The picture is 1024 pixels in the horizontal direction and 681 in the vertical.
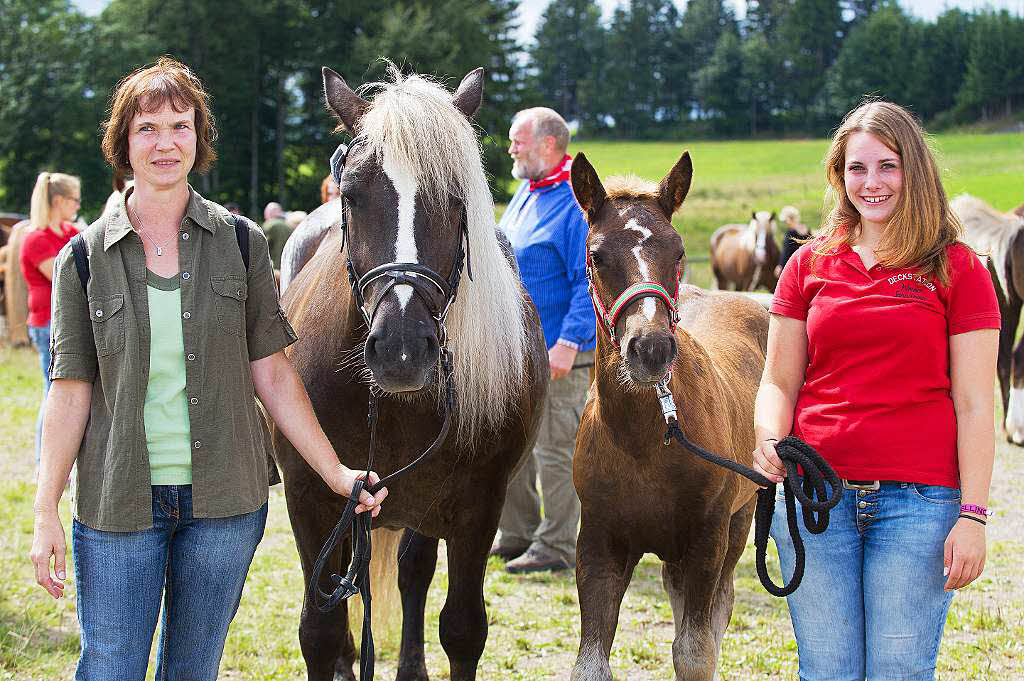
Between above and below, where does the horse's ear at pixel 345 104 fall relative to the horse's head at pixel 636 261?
above

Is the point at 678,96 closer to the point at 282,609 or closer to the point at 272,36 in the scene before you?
the point at 272,36

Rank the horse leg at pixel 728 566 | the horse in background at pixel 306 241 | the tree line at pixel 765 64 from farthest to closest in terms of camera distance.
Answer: the tree line at pixel 765 64, the horse in background at pixel 306 241, the horse leg at pixel 728 566

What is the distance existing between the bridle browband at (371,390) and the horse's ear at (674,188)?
0.80 m

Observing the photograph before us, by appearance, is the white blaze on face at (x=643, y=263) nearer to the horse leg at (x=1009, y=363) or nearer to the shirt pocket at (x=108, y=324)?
the shirt pocket at (x=108, y=324)

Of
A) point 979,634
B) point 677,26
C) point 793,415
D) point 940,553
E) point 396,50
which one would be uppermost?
point 677,26

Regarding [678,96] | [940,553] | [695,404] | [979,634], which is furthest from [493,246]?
[678,96]

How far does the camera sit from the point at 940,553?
227cm

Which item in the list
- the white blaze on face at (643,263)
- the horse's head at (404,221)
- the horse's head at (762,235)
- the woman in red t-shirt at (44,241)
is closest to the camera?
the horse's head at (404,221)

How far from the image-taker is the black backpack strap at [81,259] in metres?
2.22

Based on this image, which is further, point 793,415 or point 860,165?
point 793,415

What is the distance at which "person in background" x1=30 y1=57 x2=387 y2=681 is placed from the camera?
7.20ft

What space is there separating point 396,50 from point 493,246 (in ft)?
109

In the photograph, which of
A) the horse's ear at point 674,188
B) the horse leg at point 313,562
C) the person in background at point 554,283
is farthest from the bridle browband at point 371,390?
the person in background at point 554,283

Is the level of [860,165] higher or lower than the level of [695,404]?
higher
